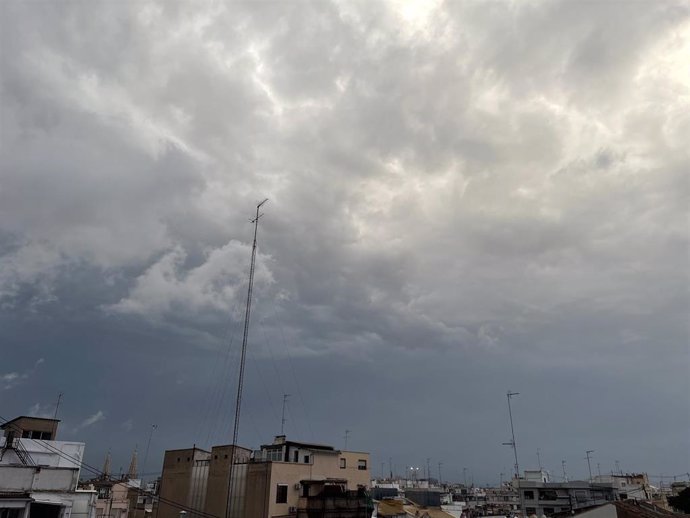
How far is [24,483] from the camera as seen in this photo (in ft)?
133

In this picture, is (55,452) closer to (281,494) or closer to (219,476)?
(219,476)

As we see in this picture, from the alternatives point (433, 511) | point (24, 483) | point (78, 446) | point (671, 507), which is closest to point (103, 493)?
point (78, 446)

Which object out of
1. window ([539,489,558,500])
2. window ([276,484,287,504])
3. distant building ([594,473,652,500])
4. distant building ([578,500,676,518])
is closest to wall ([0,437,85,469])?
window ([276,484,287,504])

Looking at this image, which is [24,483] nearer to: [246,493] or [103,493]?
[246,493]

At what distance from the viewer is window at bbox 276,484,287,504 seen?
5269cm

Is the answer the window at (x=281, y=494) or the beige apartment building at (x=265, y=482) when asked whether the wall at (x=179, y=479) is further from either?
the window at (x=281, y=494)

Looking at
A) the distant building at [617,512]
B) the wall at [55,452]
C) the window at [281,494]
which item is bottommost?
the distant building at [617,512]

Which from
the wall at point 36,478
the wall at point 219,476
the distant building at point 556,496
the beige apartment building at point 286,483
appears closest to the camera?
the wall at point 36,478

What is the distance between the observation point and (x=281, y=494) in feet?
174

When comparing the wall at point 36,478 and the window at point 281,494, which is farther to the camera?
the window at point 281,494

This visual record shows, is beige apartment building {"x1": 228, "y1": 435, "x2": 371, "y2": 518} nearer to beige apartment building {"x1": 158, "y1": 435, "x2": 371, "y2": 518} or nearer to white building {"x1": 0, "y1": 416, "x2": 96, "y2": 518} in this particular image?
beige apartment building {"x1": 158, "y1": 435, "x2": 371, "y2": 518}

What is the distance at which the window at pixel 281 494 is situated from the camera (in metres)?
52.7

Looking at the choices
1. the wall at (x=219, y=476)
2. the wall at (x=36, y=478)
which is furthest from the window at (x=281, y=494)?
the wall at (x=36, y=478)

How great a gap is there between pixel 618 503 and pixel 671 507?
61.2 metres
